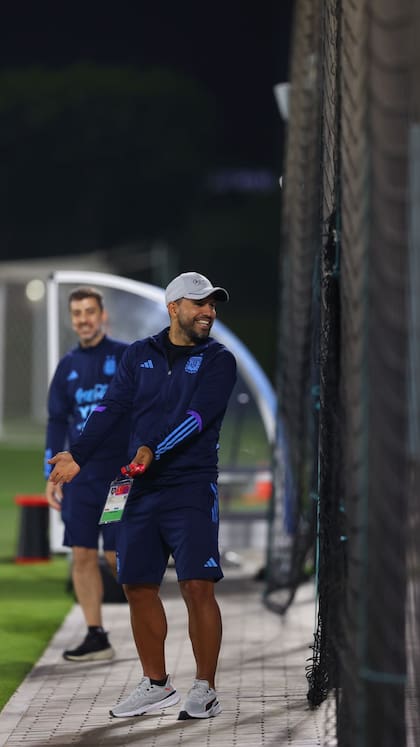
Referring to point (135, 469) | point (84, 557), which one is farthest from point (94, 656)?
point (135, 469)

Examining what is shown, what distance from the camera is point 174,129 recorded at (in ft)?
257

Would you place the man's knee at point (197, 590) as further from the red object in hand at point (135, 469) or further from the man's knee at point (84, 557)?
the man's knee at point (84, 557)

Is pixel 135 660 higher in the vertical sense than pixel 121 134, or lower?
lower

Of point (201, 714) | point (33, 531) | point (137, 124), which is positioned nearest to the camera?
point (201, 714)

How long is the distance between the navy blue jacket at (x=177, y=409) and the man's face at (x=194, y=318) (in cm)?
6

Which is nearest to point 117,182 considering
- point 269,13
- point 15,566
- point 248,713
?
point 269,13

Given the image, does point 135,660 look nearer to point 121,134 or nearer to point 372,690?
point 372,690

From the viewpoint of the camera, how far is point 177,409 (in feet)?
21.1

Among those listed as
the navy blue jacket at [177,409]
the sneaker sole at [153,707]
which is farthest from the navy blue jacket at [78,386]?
the sneaker sole at [153,707]

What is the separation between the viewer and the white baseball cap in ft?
21.1

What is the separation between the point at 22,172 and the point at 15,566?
209 ft

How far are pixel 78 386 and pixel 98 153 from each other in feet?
229

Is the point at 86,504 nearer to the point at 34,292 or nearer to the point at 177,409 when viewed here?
the point at 177,409

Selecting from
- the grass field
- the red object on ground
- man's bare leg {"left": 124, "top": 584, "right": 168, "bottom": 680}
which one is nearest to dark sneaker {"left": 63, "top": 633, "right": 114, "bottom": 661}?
the grass field
